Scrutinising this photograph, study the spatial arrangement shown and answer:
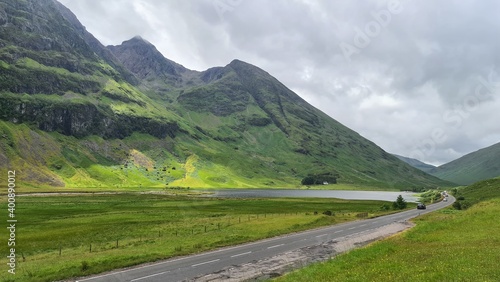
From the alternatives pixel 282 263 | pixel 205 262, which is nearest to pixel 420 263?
pixel 282 263

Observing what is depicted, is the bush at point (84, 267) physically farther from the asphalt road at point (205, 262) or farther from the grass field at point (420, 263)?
the grass field at point (420, 263)

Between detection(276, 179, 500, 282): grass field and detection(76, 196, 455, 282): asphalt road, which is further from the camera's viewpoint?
detection(76, 196, 455, 282): asphalt road

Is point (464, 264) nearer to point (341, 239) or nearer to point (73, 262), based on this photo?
point (341, 239)

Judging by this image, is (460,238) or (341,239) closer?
(460,238)

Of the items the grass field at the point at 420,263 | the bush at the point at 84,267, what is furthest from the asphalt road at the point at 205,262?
the grass field at the point at 420,263

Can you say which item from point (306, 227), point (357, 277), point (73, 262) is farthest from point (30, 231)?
point (357, 277)

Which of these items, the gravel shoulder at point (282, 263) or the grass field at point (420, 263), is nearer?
the grass field at point (420, 263)

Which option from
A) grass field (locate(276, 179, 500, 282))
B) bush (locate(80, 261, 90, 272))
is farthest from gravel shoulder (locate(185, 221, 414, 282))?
bush (locate(80, 261, 90, 272))

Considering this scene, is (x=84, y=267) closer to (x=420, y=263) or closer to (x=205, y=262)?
(x=205, y=262)

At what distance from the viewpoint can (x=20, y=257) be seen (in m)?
37.6

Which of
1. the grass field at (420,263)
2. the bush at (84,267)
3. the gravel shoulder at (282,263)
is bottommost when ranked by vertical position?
the gravel shoulder at (282,263)

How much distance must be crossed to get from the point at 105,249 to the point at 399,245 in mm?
33848

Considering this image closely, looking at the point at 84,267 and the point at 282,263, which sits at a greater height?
the point at 84,267

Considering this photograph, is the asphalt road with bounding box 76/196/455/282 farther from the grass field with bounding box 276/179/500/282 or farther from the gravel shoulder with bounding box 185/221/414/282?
the grass field with bounding box 276/179/500/282
